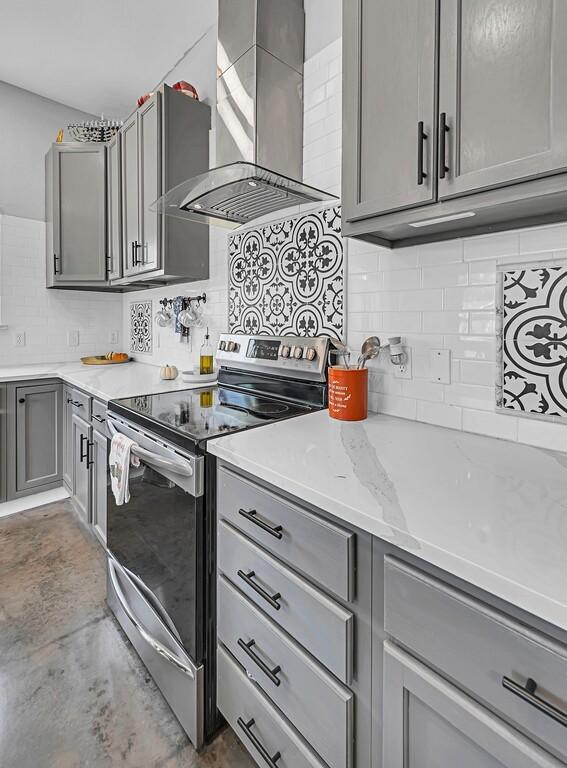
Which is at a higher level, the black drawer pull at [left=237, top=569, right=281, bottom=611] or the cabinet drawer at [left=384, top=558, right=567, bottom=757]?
the cabinet drawer at [left=384, top=558, right=567, bottom=757]

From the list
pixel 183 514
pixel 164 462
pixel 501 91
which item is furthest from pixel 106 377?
pixel 501 91

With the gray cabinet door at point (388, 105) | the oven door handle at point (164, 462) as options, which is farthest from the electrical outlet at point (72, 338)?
the gray cabinet door at point (388, 105)

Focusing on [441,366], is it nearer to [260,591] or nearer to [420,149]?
[420,149]

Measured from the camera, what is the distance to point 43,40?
2557mm

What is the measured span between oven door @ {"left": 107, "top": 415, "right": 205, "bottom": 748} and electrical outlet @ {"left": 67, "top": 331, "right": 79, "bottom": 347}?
224 cm

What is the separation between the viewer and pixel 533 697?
55 centimetres

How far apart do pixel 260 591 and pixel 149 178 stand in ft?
7.92

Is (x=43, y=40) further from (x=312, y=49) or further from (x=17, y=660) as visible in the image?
(x=17, y=660)

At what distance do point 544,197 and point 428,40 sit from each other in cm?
50

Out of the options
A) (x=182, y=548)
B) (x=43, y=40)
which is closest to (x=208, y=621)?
(x=182, y=548)

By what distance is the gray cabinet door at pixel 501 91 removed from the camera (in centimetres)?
81

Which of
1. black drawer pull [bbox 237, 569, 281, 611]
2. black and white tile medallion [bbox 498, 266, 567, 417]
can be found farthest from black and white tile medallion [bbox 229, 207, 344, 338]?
black drawer pull [bbox 237, 569, 281, 611]

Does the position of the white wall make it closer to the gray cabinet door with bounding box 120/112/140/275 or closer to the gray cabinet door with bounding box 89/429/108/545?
the gray cabinet door with bounding box 120/112/140/275

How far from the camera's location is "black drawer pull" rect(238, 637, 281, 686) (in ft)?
3.36
